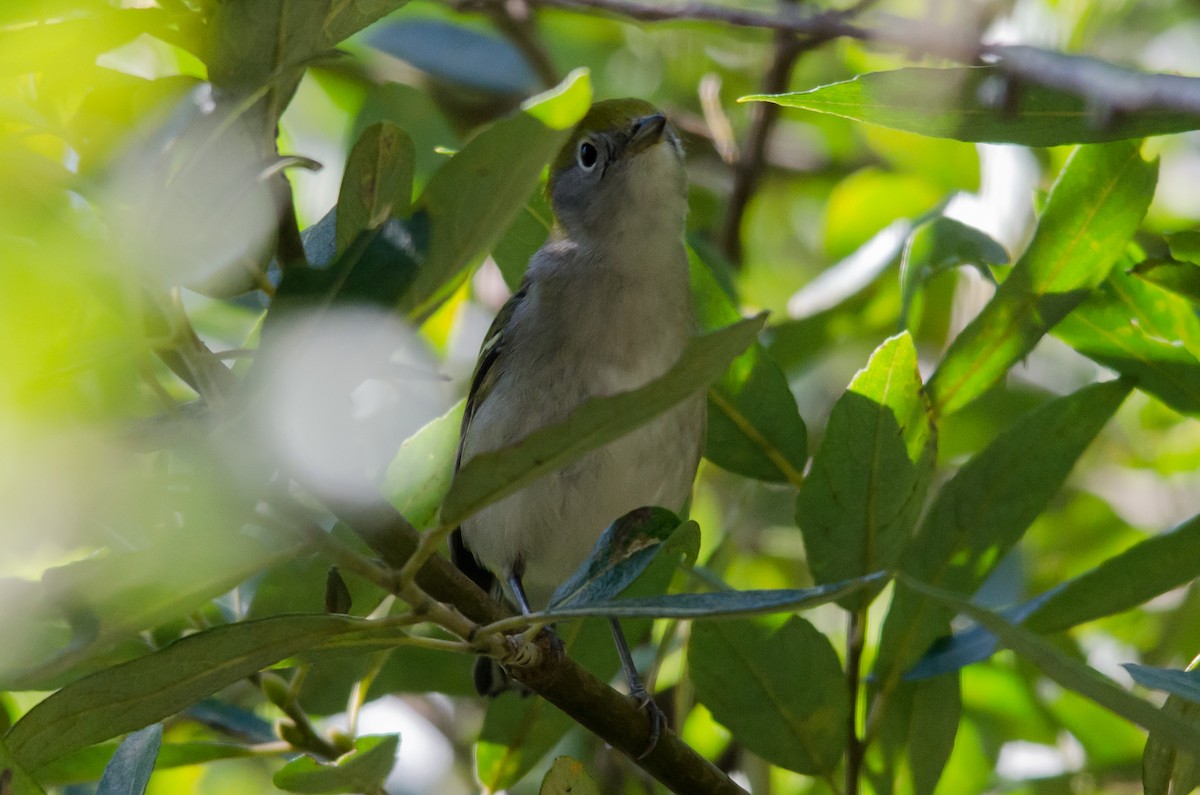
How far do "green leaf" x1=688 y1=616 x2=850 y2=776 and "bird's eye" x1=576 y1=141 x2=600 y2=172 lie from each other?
1.72m

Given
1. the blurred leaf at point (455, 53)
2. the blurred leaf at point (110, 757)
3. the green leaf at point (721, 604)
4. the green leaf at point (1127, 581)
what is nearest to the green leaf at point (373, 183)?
the green leaf at point (721, 604)

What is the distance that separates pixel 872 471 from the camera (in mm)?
1911

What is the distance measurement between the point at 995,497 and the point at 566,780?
87 cm

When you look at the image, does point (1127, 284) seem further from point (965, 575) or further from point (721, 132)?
point (721, 132)

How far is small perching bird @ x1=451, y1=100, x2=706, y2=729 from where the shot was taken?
112 inches

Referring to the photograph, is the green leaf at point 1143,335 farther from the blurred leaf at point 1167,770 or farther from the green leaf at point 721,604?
the green leaf at point 721,604

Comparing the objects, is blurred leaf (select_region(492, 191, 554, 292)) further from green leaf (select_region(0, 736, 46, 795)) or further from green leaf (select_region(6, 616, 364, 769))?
green leaf (select_region(0, 736, 46, 795))

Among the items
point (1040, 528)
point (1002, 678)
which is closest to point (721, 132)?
point (1040, 528)

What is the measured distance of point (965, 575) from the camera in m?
2.14

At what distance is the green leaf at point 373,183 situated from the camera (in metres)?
1.63

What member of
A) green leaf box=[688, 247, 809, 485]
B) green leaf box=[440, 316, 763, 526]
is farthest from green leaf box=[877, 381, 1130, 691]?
green leaf box=[440, 316, 763, 526]

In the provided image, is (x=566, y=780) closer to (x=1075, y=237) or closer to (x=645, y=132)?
(x=1075, y=237)

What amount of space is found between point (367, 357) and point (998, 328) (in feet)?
3.83

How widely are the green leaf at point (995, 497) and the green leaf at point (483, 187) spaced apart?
1095 mm
